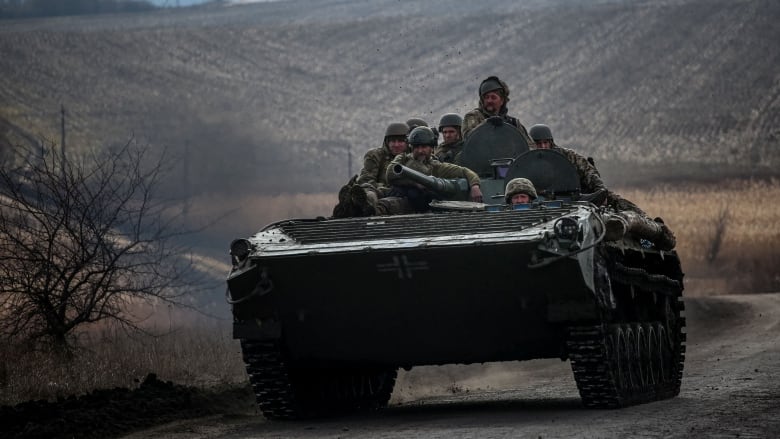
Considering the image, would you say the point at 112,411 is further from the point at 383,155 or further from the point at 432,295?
the point at 383,155

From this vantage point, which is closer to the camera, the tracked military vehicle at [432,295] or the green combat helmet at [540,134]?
the tracked military vehicle at [432,295]

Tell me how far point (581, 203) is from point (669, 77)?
51655mm

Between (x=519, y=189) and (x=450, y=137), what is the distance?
302cm

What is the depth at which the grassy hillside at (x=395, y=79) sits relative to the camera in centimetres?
5197

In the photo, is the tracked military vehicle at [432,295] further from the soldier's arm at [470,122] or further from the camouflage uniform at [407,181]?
the soldier's arm at [470,122]

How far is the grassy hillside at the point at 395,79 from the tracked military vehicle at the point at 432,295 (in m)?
27.2

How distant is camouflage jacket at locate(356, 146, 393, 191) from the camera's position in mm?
16559

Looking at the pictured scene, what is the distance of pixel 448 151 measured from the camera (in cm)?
1755

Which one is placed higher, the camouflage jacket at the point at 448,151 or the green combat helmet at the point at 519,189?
the camouflage jacket at the point at 448,151

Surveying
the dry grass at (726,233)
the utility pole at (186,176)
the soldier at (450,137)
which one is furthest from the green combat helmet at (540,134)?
the utility pole at (186,176)

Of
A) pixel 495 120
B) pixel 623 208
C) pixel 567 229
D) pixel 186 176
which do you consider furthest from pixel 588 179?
pixel 186 176

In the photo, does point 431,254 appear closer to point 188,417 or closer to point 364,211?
point 364,211

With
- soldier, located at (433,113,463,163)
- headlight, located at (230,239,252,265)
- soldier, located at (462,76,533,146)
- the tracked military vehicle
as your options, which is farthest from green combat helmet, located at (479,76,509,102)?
headlight, located at (230,239,252,265)

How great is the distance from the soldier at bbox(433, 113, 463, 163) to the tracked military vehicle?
2.90 m
